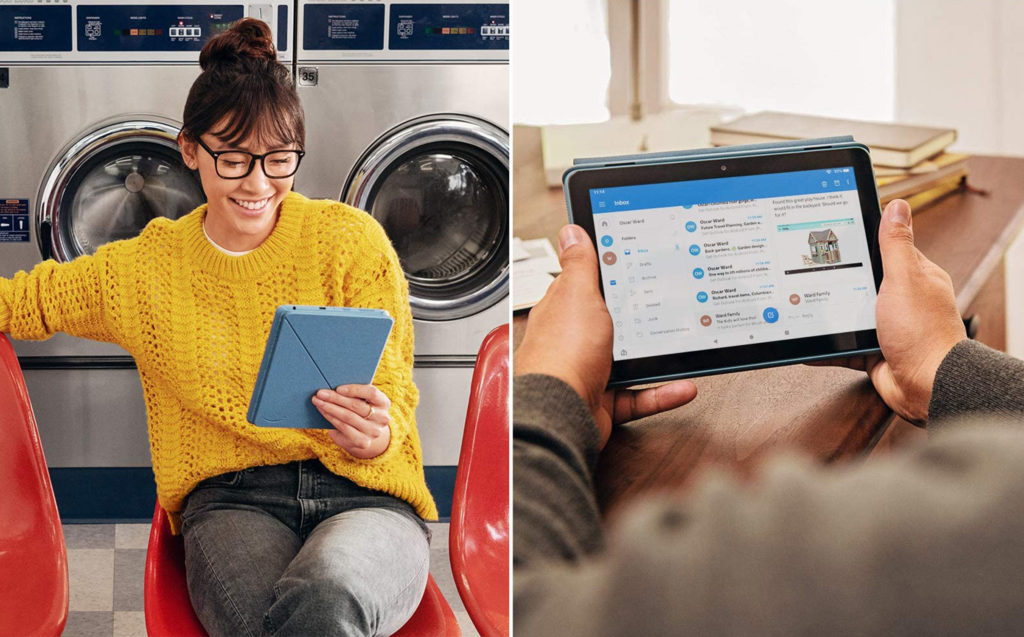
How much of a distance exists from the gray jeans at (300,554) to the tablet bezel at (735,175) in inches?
23.9

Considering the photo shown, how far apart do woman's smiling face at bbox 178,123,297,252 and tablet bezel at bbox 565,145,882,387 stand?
848 millimetres

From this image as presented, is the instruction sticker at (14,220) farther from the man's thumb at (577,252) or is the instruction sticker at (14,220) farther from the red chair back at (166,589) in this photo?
the man's thumb at (577,252)

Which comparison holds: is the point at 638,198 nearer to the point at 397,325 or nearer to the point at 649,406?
the point at 649,406

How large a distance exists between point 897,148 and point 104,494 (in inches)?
72.3

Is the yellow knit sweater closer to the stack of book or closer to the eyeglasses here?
the eyeglasses

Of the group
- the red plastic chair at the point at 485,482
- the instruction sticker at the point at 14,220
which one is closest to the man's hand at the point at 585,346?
the red plastic chair at the point at 485,482

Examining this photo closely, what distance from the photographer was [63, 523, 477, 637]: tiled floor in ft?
4.98

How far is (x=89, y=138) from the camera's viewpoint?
1716 millimetres

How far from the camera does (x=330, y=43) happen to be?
174cm

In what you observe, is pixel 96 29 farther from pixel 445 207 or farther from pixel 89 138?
pixel 445 207

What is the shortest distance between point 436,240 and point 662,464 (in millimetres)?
1415

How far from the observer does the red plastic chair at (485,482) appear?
3.75 ft

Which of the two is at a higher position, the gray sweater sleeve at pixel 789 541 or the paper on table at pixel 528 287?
the paper on table at pixel 528 287

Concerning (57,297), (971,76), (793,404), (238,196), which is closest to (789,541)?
(793,404)
